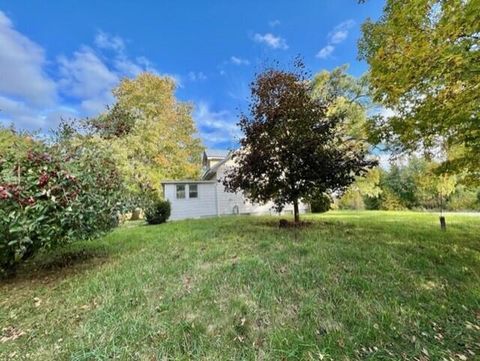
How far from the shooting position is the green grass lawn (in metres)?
2.87

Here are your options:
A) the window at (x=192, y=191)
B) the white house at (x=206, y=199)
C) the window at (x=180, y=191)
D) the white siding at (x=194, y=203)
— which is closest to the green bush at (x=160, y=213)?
the white siding at (x=194, y=203)

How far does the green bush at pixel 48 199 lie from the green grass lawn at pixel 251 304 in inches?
31.3

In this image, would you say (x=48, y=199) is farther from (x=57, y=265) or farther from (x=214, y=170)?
(x=214, y=170)

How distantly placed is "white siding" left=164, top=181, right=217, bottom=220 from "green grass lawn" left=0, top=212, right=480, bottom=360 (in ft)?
38.7

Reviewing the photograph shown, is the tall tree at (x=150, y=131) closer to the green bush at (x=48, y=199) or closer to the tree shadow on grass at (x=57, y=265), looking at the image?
the tree shadow on grass at (x=57, y=265)

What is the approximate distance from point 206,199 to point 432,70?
1592 centimetres

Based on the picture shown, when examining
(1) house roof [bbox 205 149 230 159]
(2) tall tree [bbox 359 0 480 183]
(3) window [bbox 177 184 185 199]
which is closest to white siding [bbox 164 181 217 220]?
(3) window [bbox 177 184 185 199]

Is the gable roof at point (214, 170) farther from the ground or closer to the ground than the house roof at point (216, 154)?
closer to the ground

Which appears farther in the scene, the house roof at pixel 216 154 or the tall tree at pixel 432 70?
the house roof at pixel 216 154

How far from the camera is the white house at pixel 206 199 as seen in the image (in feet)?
59.2

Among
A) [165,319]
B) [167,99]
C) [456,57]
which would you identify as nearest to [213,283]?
[165,319]

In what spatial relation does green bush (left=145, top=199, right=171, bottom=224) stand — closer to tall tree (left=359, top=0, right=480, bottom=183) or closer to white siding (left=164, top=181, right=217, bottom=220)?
white siding (left=164, top=181, right=217, bottom=220)

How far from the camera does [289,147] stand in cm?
795

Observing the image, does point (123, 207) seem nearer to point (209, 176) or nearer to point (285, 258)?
point (285, 258)
